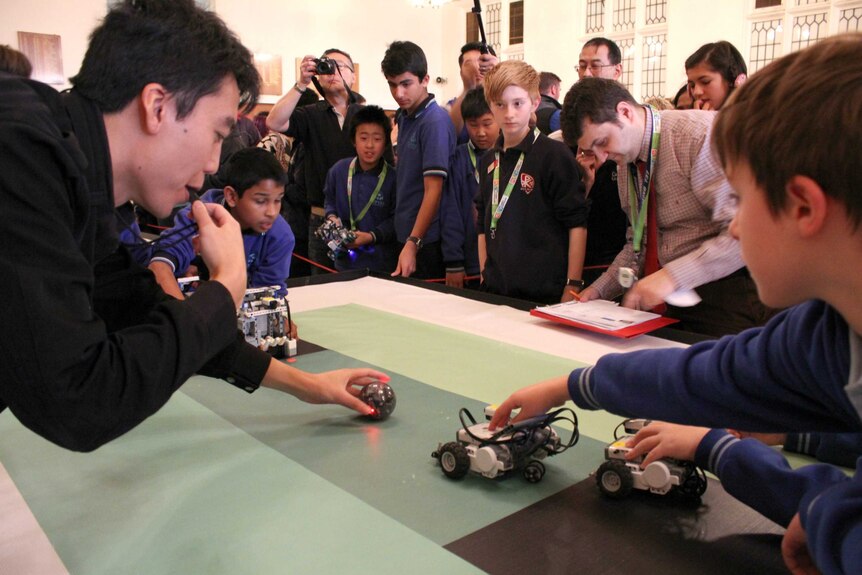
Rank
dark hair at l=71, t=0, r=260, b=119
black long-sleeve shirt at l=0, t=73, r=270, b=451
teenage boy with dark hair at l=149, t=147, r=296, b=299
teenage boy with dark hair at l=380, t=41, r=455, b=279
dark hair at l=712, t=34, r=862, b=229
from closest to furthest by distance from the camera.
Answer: dark hair at l=712, t=34, r=862, b=229 < black long-sleeve shirt at l=0, t=73, r=270, b=451 < dark hair at l=71, t=0, r=260, b=119 < teenage boy with dark hair at l=149, t=147, r=296, b=299 < teenage boy with dark hair at l=380, t=41, r=455, b=279

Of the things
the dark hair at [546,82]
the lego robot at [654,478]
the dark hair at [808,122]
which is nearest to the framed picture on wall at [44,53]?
the dark hair at [546,82]

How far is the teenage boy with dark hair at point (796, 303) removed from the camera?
68cm

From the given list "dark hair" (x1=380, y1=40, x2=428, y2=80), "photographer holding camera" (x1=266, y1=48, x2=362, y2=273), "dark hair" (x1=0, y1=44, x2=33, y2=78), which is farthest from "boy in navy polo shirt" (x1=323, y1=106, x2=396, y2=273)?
"dark hair" (x1=0, y1=44, x2=33, y2=78)

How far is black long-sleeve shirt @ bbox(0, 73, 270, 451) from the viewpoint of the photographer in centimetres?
78

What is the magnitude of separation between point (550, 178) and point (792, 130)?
5.96ft

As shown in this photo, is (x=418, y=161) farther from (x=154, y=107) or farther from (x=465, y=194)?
(x=154, y=107)

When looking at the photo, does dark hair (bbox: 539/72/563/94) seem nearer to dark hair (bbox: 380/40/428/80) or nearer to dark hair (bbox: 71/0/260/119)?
dark hair (bbox: 380/40/428/80)

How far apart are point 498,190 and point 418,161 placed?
72cm

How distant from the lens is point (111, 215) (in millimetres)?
1001

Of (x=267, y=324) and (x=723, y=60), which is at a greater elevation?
(x=723, y=60)

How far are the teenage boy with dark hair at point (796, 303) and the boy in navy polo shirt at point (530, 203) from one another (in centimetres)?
150

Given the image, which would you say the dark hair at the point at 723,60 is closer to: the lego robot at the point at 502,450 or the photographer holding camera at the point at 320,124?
the photographer holding camera at the point at 320,124

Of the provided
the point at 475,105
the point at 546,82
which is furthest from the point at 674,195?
the point at 546,82

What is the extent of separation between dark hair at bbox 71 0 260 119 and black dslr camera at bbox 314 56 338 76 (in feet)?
9.15
